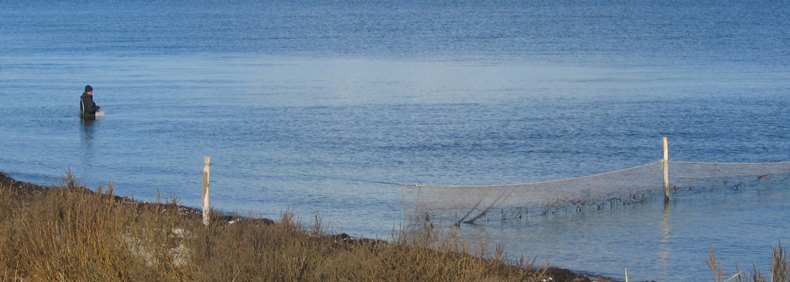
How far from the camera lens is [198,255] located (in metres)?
7.45

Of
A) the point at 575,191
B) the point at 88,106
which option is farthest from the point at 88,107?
the point at 575,191

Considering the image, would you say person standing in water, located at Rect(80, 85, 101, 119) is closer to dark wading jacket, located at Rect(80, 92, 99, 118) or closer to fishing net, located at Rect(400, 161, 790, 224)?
dark wading jacket, located at Rect(80, 92, 99, 118)

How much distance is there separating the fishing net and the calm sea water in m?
0.31

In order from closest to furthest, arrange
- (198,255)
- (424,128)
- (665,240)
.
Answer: (198,255), (665,240), (424,128)

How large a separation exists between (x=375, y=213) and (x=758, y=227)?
6.46 metres

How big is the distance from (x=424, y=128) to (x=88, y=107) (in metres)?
10.1

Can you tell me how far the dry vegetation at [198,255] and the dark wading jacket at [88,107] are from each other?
1908 cm

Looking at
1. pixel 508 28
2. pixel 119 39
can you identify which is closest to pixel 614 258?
pixel 119 39

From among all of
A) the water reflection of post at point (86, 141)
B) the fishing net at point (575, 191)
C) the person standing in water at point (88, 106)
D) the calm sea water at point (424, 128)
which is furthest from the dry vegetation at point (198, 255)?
the person standing in water at point (88, 106)

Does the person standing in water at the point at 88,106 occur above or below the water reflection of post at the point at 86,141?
above

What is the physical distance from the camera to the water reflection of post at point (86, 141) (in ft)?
69.3

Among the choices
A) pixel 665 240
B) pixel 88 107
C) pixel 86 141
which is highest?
pixel 88 107

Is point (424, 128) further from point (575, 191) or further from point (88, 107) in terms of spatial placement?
point (575, 191)

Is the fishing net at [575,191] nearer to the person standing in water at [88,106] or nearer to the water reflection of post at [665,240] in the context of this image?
the water reflection of post at [665,240]
